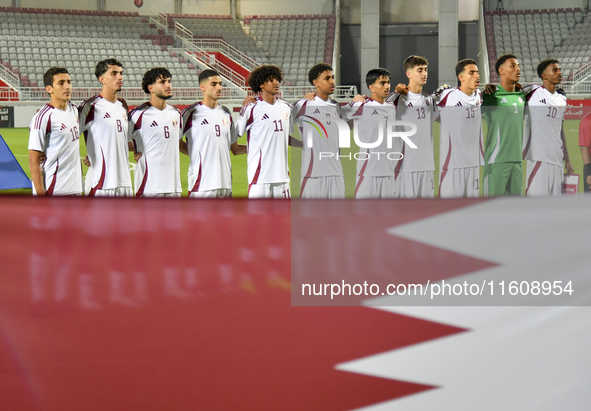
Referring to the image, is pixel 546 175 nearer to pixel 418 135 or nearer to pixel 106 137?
pixel 418 135

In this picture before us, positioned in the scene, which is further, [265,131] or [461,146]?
[265,131]

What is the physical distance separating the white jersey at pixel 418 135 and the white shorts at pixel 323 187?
0.28 metres

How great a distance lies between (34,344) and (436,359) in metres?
1.41

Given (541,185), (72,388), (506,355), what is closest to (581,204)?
(506,355)

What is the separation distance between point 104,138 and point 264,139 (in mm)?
1230

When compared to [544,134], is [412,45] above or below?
above

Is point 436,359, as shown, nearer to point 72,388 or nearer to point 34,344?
point 72,388

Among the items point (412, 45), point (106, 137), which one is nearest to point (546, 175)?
point (106, 137)

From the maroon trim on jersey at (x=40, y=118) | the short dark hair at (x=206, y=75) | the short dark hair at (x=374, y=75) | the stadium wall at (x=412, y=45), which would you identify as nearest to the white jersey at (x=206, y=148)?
the short dark hair at (x=206, y=75)

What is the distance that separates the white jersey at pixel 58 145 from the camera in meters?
4.18

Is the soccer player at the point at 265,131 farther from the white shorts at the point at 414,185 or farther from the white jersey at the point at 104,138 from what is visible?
the white shorts at the point at 414,185

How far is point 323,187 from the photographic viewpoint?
84.7 inches

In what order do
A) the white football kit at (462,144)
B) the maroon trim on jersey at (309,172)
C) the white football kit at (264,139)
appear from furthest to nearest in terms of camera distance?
1. the white football kit at (264,139)
2. the white football kit at (462,144)
3. the maroon trim on jersey at (309,172)

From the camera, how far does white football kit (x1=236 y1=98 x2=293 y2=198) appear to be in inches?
159
